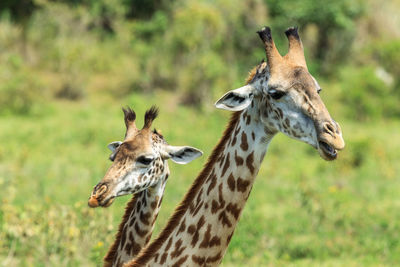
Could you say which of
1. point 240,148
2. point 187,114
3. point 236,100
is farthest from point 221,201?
point 187,114

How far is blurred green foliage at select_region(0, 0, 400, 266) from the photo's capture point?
869cm

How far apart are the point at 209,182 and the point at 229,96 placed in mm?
684

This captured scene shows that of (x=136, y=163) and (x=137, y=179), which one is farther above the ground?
(x=136, y=163)

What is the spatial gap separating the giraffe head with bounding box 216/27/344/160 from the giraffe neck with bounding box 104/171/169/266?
128cm

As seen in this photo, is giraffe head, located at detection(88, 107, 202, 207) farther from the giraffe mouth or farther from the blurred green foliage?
the blurred green foliage

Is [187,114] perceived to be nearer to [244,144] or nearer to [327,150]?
[244,144]

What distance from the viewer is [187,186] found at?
1240 cm

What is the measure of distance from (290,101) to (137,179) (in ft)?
4.54

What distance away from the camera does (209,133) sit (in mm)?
16391

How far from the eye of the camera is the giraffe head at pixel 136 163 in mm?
4592

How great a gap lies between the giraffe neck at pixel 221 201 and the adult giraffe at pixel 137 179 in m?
0.53

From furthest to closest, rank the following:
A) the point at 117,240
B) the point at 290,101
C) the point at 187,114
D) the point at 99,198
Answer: the point at 187,114 → the point at 117,240 → the point at 99,198 → the point at 290,101

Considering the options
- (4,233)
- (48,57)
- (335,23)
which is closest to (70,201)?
(4,233)

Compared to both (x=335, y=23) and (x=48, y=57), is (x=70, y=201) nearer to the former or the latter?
(x=48, y=57)
